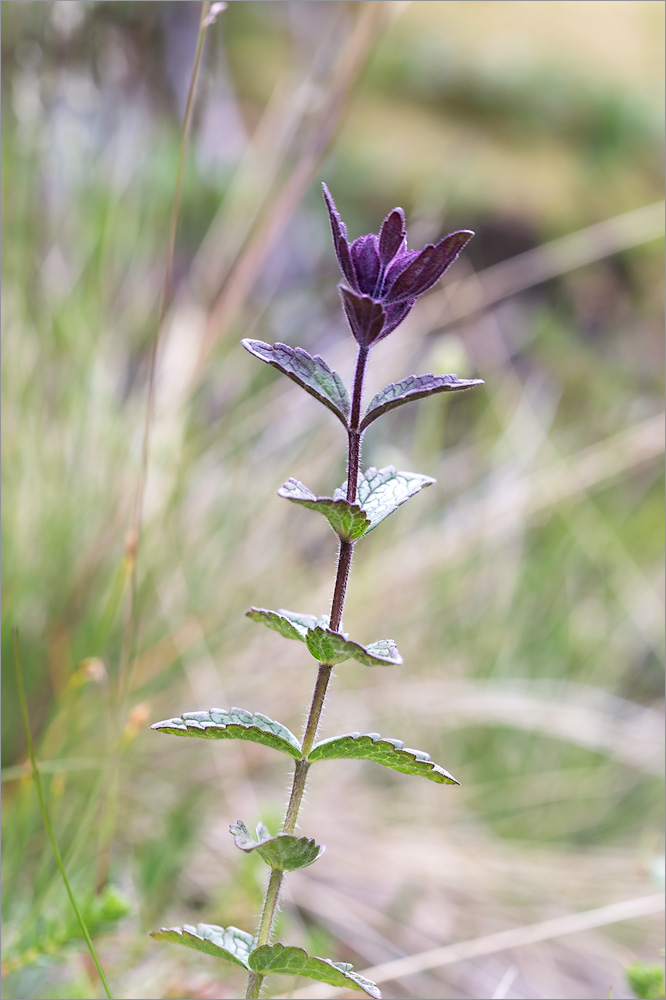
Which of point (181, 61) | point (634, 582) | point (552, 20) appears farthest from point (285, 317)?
point (552, 20)

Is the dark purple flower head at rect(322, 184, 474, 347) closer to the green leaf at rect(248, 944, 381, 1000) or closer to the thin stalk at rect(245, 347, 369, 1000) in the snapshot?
the thin stalk at rect(245, 347, 369, 1000)

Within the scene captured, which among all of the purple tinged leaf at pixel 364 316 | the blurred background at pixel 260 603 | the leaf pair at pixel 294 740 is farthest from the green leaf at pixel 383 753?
the blurred background at pixel 260 603

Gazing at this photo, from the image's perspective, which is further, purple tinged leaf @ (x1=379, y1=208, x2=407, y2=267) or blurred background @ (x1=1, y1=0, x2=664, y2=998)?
blurred background @ (x1=1, y1=0, x2=664, y2=998)

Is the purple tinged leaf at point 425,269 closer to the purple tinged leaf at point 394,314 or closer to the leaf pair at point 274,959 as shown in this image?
the purple tinged leaf at point 394,314

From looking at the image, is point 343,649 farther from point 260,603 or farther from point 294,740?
point 260,603

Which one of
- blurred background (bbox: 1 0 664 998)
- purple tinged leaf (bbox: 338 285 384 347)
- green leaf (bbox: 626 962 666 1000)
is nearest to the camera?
purple tinged leaf (bbox: 338 285 384 347)

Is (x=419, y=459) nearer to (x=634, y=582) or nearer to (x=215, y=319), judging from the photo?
(x=634, y=582)

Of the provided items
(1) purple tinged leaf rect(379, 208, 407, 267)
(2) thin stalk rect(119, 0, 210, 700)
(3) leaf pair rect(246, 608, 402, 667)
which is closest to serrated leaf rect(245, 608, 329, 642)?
(3) leaf pair rect(246, 608, 402, 667)
